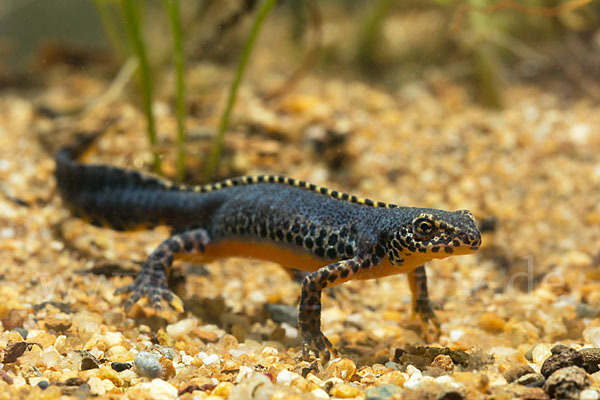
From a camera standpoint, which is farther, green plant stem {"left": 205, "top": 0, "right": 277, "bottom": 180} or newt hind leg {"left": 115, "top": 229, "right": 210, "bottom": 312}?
green plant stem {"left": 205, "top": 0, "right": 277, "bottom": 180}

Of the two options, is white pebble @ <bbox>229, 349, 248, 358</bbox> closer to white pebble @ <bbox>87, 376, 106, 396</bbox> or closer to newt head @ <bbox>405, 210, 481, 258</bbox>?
white pebble @ <bbox>87, 376, 106, 396</bbox>

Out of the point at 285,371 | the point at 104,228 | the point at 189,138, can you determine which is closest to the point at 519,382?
the point at 285,371

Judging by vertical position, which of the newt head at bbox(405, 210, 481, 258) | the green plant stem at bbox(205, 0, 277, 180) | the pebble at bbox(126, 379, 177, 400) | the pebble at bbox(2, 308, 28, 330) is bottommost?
the pebble at bbox(126, 379, 177, 400)

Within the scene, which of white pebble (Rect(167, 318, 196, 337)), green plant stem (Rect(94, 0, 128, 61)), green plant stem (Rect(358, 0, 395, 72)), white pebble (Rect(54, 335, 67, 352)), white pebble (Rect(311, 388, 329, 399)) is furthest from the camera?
green plant stem (Rect(358, 0, 395, 72))

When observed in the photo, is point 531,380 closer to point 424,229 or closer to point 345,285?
point 424,229

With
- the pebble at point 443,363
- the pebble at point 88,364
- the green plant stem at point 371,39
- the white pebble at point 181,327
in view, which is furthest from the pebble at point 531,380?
the green plant stem at point 371,39

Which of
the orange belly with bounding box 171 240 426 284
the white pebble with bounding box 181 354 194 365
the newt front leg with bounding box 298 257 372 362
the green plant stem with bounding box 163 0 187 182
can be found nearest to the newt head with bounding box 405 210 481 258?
the orange belly with bounding box 171 240 426 284

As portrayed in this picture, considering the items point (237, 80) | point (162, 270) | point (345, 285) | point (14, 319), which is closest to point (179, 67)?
point (237, 80)

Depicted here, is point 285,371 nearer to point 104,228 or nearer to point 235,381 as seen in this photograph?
point 235,381

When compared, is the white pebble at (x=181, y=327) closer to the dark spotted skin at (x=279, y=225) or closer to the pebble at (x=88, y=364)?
the dark spotted skin at (x=279, y=225)
